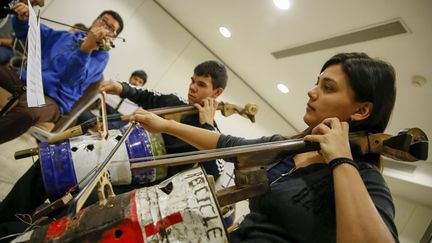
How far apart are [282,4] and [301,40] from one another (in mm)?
458

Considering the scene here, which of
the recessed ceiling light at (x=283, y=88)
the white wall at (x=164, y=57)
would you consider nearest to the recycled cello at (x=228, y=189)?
the white wall at (x=164, y=57)

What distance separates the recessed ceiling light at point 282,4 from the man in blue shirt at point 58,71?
150 centimetres

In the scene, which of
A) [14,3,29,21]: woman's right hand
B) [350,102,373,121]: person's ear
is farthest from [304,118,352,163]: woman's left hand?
[14,3,29,21]: woman's right hand

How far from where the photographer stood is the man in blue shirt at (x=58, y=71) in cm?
164

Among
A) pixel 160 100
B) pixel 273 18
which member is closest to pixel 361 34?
pixel 273 18

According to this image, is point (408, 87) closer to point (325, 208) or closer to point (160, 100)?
point (160, 100)

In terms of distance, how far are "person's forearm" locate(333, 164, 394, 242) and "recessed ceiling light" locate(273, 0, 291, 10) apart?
2.30 metres

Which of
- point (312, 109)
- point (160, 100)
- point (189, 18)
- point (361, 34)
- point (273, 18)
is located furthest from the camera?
point (189, 18)

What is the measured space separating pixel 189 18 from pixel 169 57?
0.67 meters

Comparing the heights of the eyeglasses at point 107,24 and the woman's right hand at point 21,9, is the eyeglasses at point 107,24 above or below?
above

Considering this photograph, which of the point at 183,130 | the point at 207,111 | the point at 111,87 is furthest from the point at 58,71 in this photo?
the point at 183,130

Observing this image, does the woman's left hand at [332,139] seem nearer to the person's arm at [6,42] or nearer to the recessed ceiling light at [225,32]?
the person's arm at [6,42]

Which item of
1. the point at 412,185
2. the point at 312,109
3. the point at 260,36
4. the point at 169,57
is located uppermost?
the point at 260,36

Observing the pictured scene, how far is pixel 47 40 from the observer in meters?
2.15
